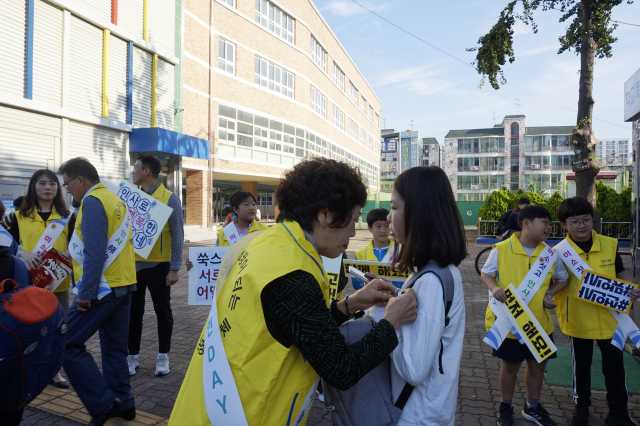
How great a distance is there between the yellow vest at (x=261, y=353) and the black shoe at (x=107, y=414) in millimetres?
2036

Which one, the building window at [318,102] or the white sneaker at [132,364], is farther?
the building window at [318,102]

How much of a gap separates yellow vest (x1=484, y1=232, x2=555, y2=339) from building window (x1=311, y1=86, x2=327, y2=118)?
99.8 feet

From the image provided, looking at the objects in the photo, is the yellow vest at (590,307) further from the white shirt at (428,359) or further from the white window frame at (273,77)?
the white window frame at (273,77)

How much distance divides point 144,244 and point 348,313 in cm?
295

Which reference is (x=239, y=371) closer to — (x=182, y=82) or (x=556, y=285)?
(x=556, y=285)

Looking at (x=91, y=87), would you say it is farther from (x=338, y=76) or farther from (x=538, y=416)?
(x=338, y=76)

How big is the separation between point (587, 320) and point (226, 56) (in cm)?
2309

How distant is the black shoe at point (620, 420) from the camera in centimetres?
343

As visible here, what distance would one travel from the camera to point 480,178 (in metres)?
73.8

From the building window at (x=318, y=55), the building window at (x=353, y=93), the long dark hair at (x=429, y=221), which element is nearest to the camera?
the long dark hair at (x=429, y=221)

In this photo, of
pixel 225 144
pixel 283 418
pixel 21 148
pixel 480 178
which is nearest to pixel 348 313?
pixel 283 418

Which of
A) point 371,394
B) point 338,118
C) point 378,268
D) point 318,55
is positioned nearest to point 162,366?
point 378,268

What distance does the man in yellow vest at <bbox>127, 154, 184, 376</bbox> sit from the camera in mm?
4441

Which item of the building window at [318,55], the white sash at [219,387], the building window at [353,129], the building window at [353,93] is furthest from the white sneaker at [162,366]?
the building window at [353,93]
